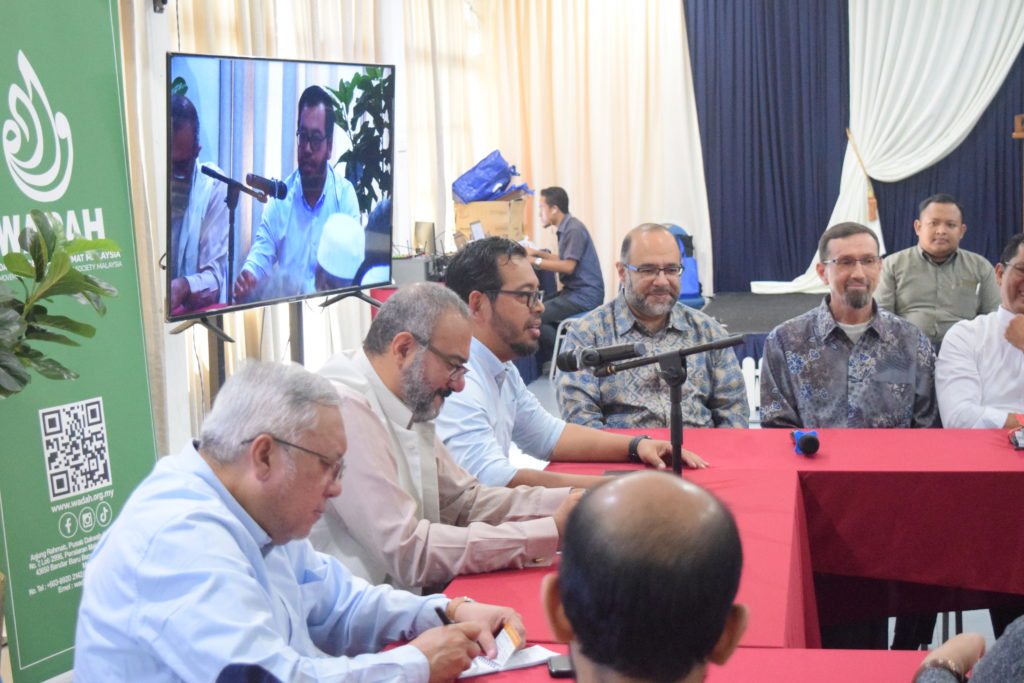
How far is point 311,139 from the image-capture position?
3990mm

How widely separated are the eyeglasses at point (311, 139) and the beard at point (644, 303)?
147 centimetres

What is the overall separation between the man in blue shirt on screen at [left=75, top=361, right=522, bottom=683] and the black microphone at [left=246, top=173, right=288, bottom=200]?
2219 millimetres

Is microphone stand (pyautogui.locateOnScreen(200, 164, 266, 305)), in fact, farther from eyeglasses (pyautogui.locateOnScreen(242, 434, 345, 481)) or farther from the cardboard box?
the cardboard box

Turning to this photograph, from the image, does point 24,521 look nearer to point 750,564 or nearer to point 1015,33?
point 750,564

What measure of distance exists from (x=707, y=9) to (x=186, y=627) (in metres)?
8.23

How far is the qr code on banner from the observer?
2.88 m

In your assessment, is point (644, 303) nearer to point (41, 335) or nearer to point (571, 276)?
point (41, 335)

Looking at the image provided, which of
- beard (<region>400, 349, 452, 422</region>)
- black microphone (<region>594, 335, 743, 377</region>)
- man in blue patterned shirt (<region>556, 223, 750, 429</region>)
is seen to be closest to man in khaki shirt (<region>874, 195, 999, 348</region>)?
man in blue patterned shirt (<region>556, 223, 750, 429</region>)

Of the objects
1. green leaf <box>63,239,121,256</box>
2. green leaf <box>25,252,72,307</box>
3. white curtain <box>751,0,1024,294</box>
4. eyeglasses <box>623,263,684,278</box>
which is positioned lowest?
eyeglasses <box>623,263,684,278</box>

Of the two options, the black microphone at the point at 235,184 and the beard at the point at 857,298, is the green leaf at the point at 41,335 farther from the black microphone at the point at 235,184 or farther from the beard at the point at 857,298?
the beard at the point at 857,298

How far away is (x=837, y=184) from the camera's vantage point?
8.39 metres

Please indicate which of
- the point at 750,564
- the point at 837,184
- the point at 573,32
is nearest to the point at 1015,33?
the point at 837,184

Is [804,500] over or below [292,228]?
below

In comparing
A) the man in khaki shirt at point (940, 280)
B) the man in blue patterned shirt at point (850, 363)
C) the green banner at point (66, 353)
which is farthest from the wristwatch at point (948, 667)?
the man in khaki shirt at point (940, 280)
